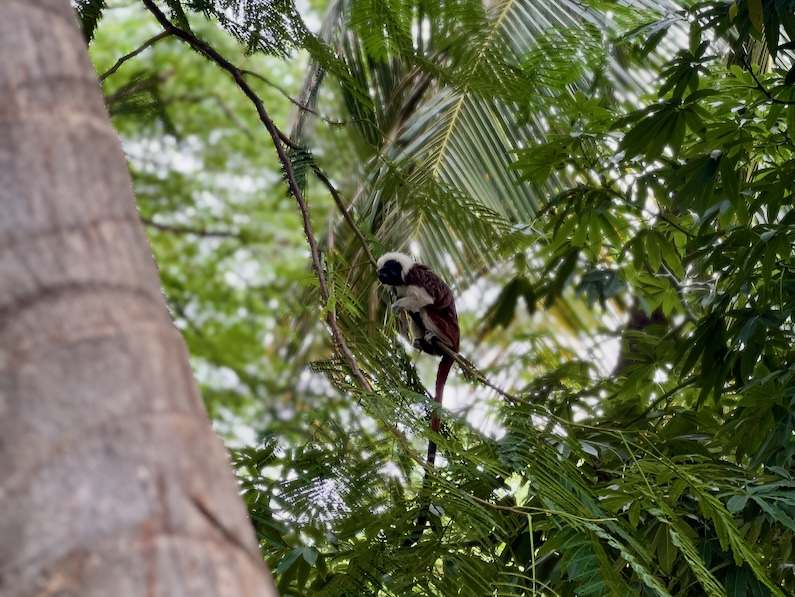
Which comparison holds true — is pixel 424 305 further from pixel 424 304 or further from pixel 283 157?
pixel 283 157

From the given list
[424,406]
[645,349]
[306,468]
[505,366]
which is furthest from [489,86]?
[505,366]

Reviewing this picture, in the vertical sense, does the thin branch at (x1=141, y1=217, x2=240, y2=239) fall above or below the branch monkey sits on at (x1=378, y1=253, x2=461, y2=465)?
above

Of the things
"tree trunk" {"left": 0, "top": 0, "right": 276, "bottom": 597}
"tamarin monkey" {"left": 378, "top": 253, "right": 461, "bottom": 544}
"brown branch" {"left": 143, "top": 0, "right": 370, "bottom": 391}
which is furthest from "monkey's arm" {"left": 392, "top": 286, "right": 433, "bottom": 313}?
"tree trunk" {"left": 0, "top": 0, "right": 276, "bottom": 597}

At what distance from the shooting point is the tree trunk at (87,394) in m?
0.46

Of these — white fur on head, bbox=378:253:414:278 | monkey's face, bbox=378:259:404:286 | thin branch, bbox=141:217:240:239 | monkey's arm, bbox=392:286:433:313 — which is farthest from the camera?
thin branch, bbox=141:217:240:239

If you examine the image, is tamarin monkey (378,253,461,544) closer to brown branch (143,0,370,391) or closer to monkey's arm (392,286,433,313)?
monkey's arm (392,286,433,313)

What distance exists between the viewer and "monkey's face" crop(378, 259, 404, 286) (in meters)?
3.09

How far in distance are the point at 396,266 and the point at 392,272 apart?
123mm

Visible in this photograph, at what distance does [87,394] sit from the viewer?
496 mm

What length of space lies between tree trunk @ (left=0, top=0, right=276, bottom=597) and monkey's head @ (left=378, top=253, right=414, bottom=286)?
2.56 m

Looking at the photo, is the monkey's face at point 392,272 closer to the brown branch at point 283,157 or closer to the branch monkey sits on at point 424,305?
the branch monkey sits on at point 424,305

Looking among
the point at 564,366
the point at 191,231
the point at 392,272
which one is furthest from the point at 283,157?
the point at 191,231

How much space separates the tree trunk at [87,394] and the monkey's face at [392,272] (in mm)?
2405

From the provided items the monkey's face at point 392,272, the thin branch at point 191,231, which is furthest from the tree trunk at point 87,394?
the thin branch at point 191,231
